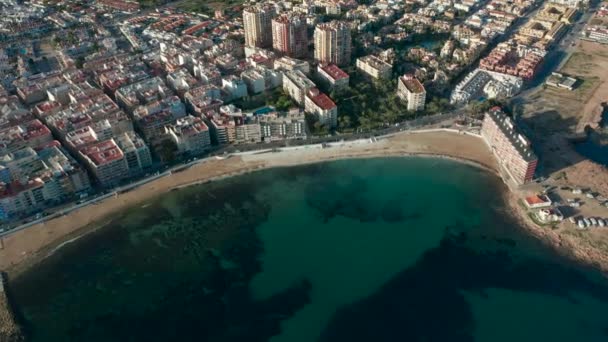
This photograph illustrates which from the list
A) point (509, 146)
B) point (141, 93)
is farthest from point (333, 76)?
point (509, 146)

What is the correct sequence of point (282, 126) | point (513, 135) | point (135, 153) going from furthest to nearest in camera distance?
1. point (282, 126)
2. point (513, 135)
3. point (135, 153)

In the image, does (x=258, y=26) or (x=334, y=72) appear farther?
(x=258, y=26)

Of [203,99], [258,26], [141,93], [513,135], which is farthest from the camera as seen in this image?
[258,26]

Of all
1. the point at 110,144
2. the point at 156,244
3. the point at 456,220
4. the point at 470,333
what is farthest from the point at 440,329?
the point at 110,144

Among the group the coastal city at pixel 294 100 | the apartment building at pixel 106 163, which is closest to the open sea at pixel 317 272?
the coastal city at pixel 294 100

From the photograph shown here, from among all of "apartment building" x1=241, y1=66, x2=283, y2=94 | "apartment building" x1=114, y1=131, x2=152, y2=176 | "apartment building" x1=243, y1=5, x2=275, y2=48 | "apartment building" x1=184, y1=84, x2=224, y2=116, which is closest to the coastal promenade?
"apartment building" x1=114, y1=131, x2=152, y2=176

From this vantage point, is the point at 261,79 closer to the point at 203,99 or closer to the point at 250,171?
the point at 203,99

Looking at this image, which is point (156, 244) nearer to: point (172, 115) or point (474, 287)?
point (172, 115)
